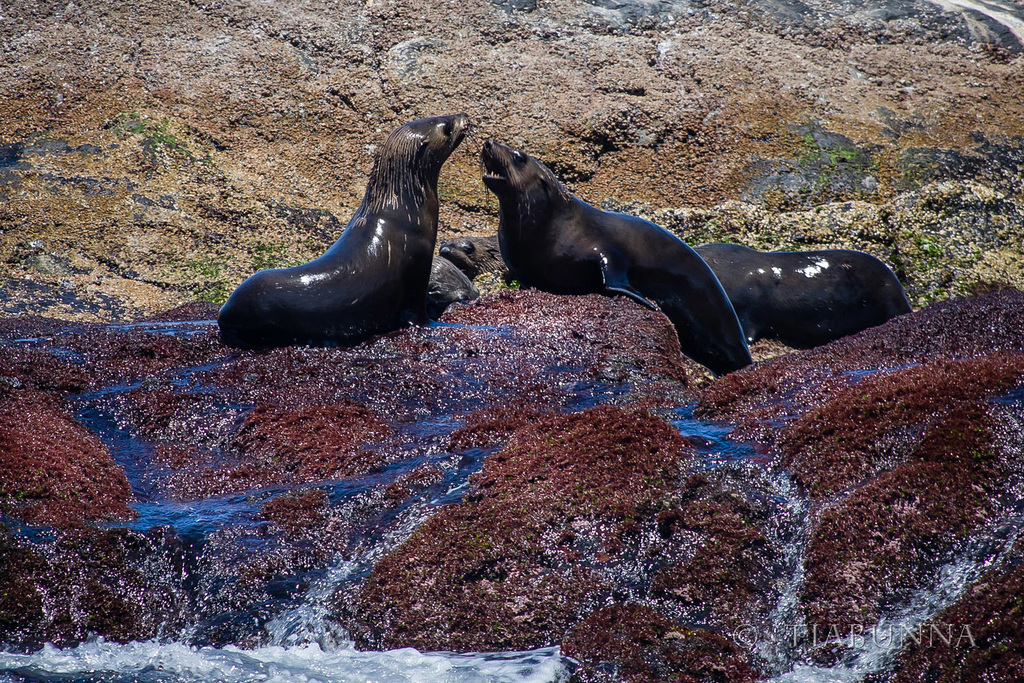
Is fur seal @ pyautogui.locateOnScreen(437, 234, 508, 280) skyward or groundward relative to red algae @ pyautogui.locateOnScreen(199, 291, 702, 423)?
groundward

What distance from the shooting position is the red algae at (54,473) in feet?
14.5

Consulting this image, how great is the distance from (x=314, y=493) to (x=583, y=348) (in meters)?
3.13

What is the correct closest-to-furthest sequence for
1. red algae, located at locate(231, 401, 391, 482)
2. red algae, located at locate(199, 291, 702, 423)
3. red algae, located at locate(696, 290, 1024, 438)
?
red algae, located at locate(231, 401, 391, 482)
red algae, located at locate(696, 290, 1024, 438)
red algae, located at locate(199, 291, 702, 423)

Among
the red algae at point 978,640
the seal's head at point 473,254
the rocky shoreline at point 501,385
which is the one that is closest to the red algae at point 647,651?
the rocky shoreline at point 501,385

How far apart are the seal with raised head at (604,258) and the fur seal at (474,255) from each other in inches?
55.3

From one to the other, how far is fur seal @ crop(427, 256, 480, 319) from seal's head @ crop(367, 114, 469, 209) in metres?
0.87

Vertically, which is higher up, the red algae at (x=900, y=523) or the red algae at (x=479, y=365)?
the red algae at (x=900, y=523)

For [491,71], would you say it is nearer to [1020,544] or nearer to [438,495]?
[438,495]

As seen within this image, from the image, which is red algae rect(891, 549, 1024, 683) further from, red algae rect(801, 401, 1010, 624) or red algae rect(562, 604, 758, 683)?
red algae rect(562, 604, 758, 683)

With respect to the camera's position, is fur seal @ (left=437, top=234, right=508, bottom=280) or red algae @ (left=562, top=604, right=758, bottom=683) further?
fur seal @ (left=437, top=234, right=508, bottom=280)

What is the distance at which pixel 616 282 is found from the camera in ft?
29.3

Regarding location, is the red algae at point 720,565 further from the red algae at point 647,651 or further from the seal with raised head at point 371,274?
the seal with raised head at point 371,274

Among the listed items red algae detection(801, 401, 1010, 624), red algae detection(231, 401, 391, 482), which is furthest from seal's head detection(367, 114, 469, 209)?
red algae detection(801, 401, 1010, 624)

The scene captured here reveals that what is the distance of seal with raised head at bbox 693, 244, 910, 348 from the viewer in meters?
9.92
